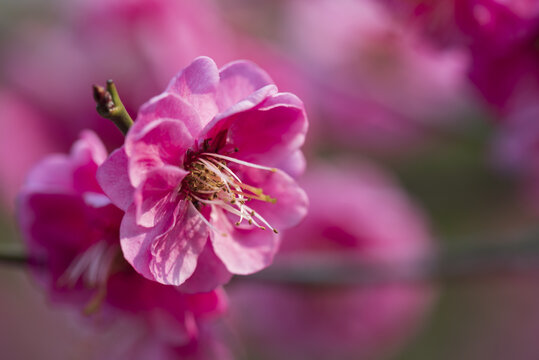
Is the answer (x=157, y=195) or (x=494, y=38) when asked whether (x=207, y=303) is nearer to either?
(x=157, y=195)

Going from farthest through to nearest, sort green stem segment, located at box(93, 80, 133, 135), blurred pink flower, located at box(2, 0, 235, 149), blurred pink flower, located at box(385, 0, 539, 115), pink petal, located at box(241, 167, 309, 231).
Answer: blurred pink flower, located at box(2, 0, 235, 149) < blurred pink flower, located at box(385, 0, 539, 115) < pink petal, located at box(241, 167, 309, 231) < green stem segment, located at box(93, 80, 133, 135)

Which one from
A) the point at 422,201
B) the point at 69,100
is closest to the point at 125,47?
the point at 69,100

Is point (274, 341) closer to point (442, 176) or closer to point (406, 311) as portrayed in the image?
point (406, 311)

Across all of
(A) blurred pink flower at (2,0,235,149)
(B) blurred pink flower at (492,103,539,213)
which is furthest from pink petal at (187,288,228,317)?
(A) blurred pink flower at (2,0,235,149)

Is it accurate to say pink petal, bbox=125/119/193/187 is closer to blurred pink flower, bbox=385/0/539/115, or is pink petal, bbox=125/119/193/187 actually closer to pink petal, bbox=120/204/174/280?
pink petal, bbox=120/204/174/280

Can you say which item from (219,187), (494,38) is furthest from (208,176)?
(494,38)
